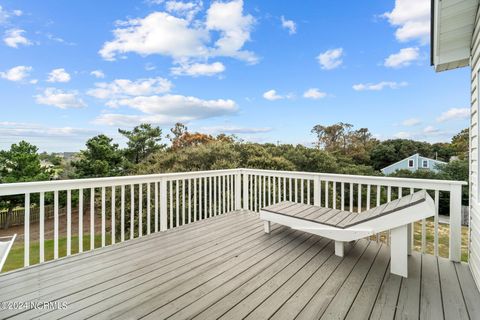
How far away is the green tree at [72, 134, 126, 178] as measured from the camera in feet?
45.1

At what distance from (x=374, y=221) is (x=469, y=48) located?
A: 2.39m

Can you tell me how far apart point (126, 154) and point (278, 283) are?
15.9m

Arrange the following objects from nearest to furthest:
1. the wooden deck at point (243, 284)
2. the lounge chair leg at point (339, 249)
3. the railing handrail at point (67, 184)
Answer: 1. the wooden deck at point (243, 284)
2. the railing handrail at point (67, 184)
3. the lounge chair leg at point (339, 249)

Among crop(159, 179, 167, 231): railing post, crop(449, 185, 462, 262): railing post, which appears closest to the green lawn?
crop(159, 179, 167, 231): railing post

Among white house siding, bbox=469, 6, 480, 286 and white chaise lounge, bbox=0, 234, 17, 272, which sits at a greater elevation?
white house siding, bbox=469, 6, 480, 286

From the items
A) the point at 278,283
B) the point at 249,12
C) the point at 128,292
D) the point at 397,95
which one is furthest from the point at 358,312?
the point at 397,95

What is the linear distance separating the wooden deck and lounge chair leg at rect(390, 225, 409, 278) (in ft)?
0.30

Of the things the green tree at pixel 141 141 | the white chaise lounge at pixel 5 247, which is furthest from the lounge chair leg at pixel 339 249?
the green tree at pixel 141 141

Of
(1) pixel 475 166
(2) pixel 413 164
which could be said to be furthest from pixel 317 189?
(2) pixel 413 164

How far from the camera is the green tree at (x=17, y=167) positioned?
12195 millimetres

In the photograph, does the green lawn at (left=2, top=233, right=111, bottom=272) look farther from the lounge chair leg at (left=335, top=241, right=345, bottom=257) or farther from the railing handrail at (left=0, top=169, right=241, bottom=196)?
the lounge chair leg at (left=335, top=241, right=345, bottom=257)

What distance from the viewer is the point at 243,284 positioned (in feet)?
7.40

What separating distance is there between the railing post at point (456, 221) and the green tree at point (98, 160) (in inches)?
602

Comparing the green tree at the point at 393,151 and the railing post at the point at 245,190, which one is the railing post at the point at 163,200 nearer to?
the railing post at the point at 245,190
